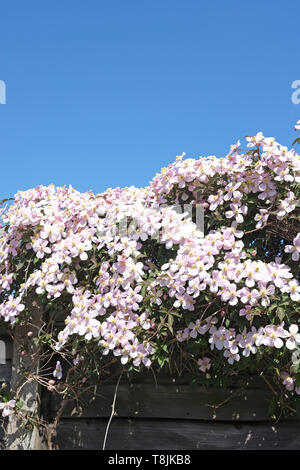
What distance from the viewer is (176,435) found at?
109 inches

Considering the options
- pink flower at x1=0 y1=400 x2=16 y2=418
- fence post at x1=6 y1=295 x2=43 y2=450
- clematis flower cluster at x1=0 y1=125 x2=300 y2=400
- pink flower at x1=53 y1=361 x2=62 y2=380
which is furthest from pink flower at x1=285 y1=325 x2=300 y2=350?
pink flower at x1=0 y1=400 x2=16 y2=418

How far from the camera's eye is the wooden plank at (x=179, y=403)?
8.80ft

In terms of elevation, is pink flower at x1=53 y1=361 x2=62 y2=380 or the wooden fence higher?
pink flower at x1=53 y1=361 x2=62 y2=380

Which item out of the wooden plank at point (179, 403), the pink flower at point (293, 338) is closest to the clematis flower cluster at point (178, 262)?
the pink flower at point (293, 338)

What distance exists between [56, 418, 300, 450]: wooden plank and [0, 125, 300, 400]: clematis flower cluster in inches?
12.2

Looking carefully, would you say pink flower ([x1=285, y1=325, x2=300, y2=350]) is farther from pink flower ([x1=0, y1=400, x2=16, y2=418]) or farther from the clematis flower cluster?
pink flower ([x1=0, y1=400, x2=16, y2=418])

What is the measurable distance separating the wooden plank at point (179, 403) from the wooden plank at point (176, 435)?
53 mm

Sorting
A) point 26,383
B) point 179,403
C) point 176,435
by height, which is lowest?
point 176,435

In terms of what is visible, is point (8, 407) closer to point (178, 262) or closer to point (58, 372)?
point (58, 372)

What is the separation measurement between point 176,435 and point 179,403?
177 millimetres

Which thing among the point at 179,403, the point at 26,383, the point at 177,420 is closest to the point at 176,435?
the point at 177,420

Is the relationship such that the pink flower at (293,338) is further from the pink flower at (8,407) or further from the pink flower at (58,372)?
the pink flower at (8,407)

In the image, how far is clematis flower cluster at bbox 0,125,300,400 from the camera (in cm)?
236

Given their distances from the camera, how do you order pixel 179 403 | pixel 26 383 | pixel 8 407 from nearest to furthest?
pixel 179 403 → pixel 8 407 → pixel 26 383
